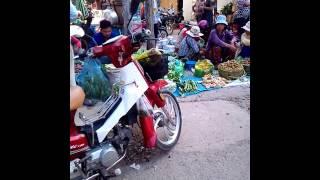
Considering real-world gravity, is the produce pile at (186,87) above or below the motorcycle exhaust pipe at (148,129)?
below

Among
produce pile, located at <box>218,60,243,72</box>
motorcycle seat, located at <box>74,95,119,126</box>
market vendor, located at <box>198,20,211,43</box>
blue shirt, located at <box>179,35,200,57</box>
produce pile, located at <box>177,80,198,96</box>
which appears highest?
market vendor, located at <box>198,20,211,43</box>

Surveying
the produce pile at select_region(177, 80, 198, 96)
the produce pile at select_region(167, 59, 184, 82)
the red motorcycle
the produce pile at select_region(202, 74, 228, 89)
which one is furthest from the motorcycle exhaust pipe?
the produce pile at select_region(167, 59, 184, 82)

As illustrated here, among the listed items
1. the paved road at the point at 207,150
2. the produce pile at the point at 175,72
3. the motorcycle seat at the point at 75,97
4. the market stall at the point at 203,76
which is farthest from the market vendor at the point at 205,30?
the motorcycle seat at the point at 75,97

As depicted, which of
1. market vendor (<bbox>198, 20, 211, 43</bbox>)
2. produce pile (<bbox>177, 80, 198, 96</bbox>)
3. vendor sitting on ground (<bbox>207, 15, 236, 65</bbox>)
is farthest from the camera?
market vendor (<bbox>198, 20, 211, 43</bbox>)

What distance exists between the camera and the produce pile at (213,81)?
21.5 feet

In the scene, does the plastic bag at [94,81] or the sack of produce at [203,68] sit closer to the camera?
the plastic bag at [94,81]

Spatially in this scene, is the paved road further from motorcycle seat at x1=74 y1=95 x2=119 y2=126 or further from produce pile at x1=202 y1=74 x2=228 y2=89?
produce pile at x1=202 y1=74 x2=228 y2=89

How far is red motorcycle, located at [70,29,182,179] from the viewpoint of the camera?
9.36 feet

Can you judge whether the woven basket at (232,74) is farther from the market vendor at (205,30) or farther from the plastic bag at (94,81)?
the plastic bag at (94,81)

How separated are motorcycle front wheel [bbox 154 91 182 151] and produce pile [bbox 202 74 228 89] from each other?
94.4 inches

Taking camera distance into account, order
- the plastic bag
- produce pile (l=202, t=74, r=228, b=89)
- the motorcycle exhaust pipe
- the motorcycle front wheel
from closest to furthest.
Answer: the plastic bag < the motorcycle exhaust pipe < the motorcycle front wheel < produce pile (l=202, t=74, r=228, b=89)

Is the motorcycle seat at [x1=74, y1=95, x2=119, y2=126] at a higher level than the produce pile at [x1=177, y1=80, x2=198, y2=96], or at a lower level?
higher

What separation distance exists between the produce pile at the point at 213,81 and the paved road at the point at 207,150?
3.37 ft
